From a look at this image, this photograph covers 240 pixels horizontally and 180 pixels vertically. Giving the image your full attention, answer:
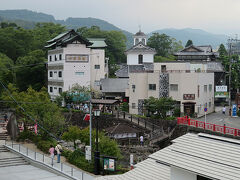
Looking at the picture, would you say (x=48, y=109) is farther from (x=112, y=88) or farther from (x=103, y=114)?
(x=112, y=88)

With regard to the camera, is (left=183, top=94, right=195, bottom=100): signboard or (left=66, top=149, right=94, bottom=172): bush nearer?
(left=66, top=149, right=94, bottom=172): bush

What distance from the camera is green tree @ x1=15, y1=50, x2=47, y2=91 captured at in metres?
55.3

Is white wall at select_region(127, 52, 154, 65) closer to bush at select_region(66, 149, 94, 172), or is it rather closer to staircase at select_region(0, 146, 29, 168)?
bush at select_region(66, 149, 94, 172)

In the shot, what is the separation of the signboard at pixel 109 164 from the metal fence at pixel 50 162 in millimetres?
1233

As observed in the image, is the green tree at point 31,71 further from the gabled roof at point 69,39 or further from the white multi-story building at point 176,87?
the white multi-story building at point 176,87

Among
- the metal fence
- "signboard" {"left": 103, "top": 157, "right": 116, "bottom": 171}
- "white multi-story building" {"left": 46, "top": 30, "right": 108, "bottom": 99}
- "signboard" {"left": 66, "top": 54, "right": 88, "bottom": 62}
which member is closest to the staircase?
the metal fence

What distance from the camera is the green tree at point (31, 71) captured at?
182 ft

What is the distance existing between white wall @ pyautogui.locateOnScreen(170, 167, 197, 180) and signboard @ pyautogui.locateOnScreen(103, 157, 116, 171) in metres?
7.48

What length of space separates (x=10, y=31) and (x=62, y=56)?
2836 cm

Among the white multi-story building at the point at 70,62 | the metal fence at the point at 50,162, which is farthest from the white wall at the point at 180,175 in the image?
the white multi-story building at the point at 70,62

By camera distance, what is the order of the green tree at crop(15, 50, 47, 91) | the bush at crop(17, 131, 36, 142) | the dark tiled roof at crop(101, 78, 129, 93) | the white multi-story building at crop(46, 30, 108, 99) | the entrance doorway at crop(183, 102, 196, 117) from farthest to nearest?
the green tree at crop(15, 50, 47, 91), the dark tiled roof at crop(101, 78, 129, 93), the white multi-story building at crop(46, 30, 108, 99), the entrance doorway at crop(183, 102, 196, 117), the bush at crop(17, 131, 36, 142)

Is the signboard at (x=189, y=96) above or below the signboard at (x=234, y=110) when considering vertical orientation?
above

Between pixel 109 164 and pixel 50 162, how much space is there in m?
5.13

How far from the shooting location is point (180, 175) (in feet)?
49.8
